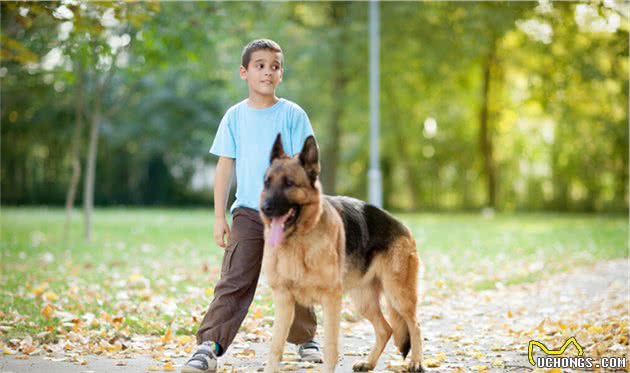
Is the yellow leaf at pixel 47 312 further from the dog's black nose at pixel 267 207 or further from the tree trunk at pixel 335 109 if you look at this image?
the tree trunk at pixel 335 109

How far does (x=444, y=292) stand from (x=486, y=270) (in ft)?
8.64

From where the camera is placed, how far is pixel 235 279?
19.4ft

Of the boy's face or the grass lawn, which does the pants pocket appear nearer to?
the boy's face

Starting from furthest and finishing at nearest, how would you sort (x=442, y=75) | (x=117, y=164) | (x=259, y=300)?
1. (x=117, y=164)
2. (x=442, y=75)
3. (x=259, y=300)

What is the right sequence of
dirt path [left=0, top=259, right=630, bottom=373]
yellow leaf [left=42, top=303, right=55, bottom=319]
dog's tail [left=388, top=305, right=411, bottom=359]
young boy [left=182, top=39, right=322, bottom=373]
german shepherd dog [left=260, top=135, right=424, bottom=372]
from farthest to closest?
yellow leaf [left=42, top=303, right=55, bottom=319], dirt path [left=0, top=259, right=630, bottom=373], dog's tail [left=388, top=305, right=411, bottom=359], young boy [left=182, top=39, right=322, bottom=373], german shepherd dog [left=260, top=135, right=424, bottom=372]

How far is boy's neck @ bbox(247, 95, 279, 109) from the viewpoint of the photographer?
5789 mm

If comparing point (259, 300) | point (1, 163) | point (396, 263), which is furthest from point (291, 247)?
point (1, 163)

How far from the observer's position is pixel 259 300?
9.27 meters

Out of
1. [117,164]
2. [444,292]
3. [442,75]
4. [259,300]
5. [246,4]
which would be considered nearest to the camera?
[259,300]

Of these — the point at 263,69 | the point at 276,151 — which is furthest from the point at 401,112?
the point at 276,151

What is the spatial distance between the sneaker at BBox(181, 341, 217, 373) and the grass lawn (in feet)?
6.03

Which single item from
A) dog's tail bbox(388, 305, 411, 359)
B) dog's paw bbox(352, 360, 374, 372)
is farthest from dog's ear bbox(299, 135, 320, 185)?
dog's paw bbox(352, 360, 374, 372)

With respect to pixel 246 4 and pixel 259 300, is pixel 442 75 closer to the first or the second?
pixel 246 4

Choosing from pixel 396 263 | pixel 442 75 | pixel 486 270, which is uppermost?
pixel 442 75
